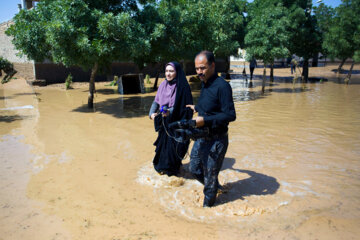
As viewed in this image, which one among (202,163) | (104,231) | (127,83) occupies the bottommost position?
(104,231)

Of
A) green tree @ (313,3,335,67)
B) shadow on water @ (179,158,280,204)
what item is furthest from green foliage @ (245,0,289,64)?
shadow on water @ (179,158,280,204)

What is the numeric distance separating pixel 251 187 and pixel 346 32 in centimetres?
1633

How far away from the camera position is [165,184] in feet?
14.0

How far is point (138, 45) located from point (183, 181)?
5.54 m

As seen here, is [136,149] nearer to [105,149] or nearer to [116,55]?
[105,149]

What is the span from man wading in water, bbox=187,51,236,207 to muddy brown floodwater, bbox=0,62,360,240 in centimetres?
67

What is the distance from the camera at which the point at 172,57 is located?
1160cm

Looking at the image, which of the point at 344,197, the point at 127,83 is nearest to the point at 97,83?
the point at 127,83

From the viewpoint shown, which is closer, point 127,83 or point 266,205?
point 266,205

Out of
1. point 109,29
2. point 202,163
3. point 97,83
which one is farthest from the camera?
point 97,83

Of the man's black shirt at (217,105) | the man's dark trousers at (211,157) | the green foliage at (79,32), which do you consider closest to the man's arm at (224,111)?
the man's black shirt at (217,105)

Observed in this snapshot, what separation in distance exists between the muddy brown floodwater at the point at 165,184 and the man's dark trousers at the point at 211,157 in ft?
A: 1.11

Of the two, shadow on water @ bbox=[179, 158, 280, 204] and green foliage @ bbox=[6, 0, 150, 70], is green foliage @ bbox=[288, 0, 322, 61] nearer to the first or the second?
green foliage @ bbox=[6, 0, 150, 70]

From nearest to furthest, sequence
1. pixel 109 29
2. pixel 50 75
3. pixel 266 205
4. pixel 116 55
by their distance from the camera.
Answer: pixel 266 205
pixel 109 29
pixel 116 55
pixel 50 75
